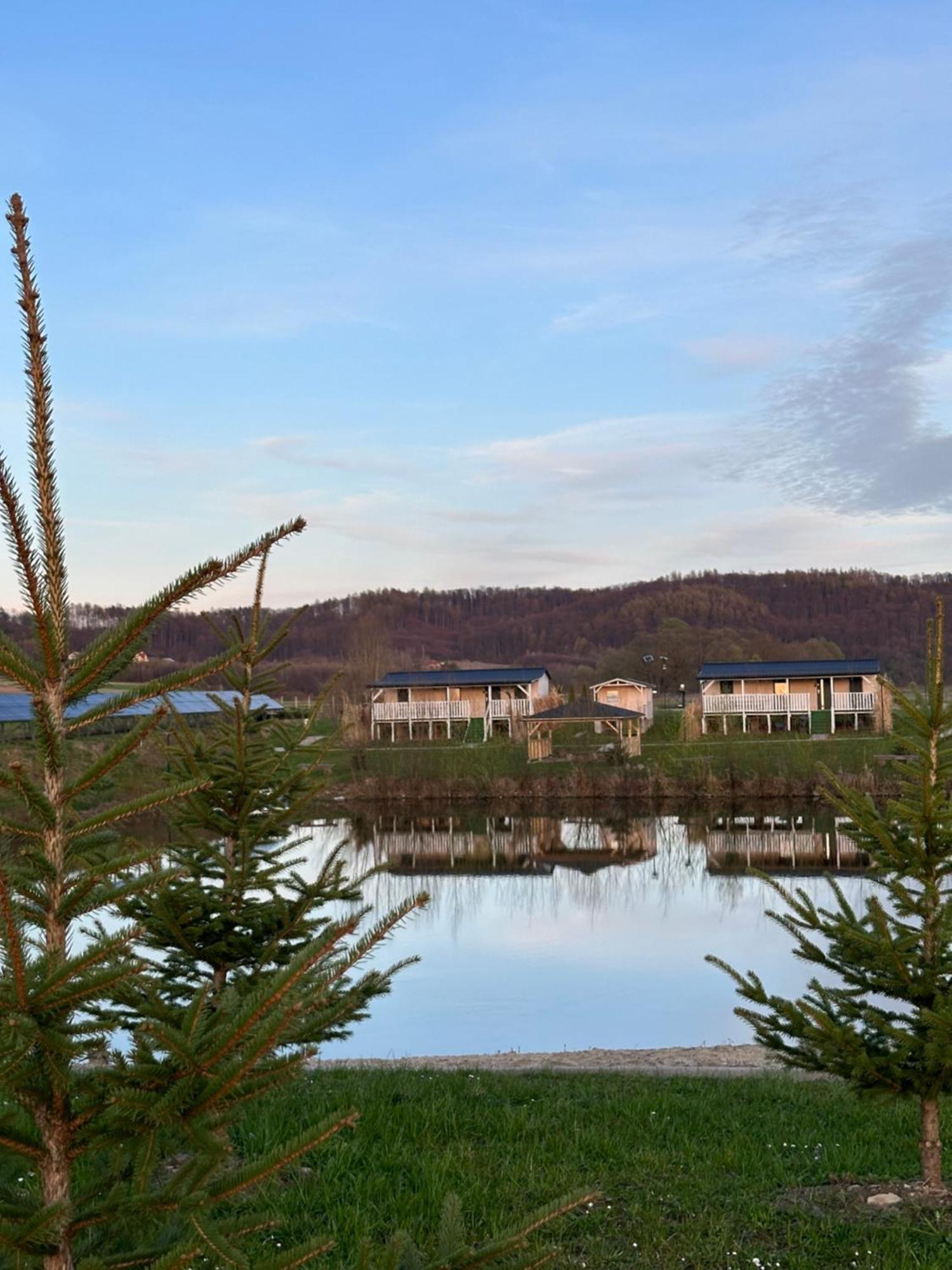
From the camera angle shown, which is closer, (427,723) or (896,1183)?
(896,1183)

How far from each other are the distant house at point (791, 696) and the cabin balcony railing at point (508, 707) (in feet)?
26.8

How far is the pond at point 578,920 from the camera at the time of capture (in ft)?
46.7

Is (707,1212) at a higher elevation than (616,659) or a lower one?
lower

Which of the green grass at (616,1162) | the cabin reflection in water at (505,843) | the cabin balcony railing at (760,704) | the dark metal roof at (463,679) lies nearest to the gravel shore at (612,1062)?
the green grass at (616,1162)

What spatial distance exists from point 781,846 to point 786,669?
894 inches

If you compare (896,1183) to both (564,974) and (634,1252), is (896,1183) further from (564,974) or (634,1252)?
(564,974)

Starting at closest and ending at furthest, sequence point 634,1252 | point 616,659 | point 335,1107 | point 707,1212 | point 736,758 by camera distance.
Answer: point 634,1252, point 707,1212, point 335,1107, point 736,758, point 616,659

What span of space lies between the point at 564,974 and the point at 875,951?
11.2 metres

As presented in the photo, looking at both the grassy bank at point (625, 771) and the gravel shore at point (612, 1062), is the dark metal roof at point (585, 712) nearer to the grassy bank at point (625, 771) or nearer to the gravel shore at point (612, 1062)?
the grassy bank at point (625, 771)

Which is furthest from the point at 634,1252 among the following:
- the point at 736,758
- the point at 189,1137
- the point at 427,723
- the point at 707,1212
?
the point at 427,723

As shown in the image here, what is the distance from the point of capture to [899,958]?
20.6 ft

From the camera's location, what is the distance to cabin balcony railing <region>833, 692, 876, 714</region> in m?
47.2

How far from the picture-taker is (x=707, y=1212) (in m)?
5.93

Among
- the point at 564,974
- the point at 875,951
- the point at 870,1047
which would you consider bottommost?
the point at 564,974
